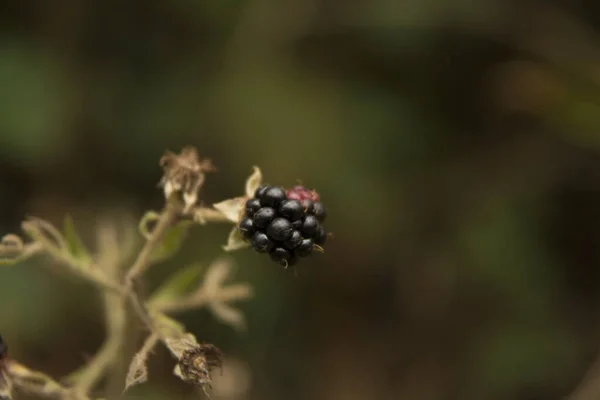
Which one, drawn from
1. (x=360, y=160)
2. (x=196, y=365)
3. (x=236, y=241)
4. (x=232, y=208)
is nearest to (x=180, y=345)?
(x=196, y=365)

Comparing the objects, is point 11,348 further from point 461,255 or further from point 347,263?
point 461,255

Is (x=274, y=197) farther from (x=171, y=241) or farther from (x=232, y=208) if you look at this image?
(x=171, y=241)

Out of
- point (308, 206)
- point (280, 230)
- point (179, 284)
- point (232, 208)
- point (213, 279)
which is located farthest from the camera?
point (213, 279)

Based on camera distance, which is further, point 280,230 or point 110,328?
point 110,328

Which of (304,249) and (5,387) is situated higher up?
(304,249)

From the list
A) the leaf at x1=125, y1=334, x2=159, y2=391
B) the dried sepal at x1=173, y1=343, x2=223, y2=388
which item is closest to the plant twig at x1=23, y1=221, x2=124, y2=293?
the leaf at x1=125, y1=334, x2=159, y2=391

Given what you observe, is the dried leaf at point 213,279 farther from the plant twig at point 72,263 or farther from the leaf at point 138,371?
the leaf at point 138,371

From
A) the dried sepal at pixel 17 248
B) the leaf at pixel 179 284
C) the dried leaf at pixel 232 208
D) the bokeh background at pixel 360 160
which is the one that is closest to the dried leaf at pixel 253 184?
the dried leaf at pixel 232 208
